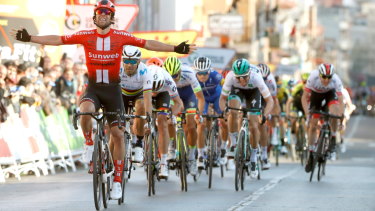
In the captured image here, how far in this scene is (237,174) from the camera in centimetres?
1634

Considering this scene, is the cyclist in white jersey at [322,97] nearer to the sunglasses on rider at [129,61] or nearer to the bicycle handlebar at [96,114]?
the sunglasses on rider at [129,61]

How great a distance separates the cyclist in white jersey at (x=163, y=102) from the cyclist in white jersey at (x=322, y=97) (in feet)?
11.6

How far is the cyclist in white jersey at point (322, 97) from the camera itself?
1914 centimetres

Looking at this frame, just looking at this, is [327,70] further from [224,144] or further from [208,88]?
[224,144]

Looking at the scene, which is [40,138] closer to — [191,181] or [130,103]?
[191,181]

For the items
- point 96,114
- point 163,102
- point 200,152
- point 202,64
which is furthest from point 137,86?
point 202,64

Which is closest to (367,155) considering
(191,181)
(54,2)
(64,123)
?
(54,2)

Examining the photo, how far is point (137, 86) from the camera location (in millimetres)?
15336

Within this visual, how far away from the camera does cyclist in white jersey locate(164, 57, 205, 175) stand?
17.1 metres

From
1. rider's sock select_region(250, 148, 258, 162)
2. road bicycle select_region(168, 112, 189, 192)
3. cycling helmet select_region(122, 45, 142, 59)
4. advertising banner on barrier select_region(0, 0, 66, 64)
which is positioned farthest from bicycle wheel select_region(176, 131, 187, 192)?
advertising banner on barrier select_region(0, 0, 66, 64)

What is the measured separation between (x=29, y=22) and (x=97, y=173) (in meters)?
13.8

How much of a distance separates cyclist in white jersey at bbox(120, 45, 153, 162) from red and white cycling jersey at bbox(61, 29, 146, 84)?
1.37 m

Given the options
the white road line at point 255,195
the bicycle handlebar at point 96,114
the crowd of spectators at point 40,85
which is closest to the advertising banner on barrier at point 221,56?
the crowd of spectators at point 40,85

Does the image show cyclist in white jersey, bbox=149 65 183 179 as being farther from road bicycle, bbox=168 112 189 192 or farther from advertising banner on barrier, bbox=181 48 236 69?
advertising banner on barrier, bbox=181 48 236 69
